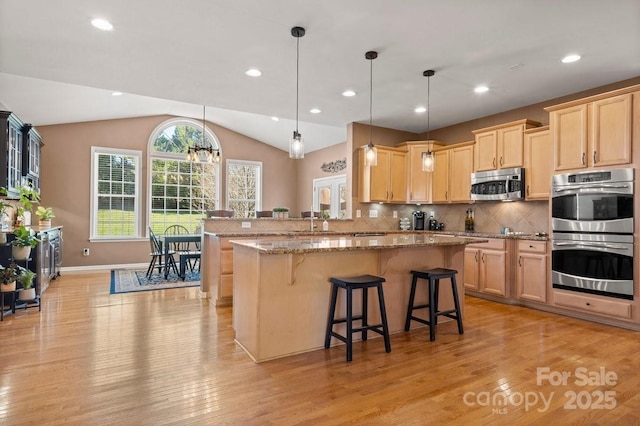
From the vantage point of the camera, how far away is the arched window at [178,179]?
787 cm

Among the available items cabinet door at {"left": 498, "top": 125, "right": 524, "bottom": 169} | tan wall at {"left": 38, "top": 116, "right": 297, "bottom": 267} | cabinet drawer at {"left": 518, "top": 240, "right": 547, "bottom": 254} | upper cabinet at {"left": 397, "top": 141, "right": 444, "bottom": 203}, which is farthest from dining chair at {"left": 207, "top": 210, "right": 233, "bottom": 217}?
cabinet drawer at {"left": 518, "top": 240, "right": 547, "bottom": 254}

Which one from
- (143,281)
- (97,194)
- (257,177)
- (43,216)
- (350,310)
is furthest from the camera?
(257,177)

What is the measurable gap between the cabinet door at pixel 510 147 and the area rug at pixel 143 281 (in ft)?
16.1

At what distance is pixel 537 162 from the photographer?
455 cm

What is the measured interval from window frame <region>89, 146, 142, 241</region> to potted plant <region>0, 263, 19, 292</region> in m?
3.53

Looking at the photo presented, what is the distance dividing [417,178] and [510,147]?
62.0 inches

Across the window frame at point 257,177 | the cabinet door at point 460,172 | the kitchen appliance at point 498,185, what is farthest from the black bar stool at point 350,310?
the window frame at point 257,177

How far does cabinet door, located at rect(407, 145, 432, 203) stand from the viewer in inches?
237

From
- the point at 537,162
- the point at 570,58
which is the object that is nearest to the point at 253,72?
the point at 570,58

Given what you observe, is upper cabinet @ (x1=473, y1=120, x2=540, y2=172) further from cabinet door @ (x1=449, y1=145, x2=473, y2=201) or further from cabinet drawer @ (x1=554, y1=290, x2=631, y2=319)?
cabinet drawer @ (x1=554, y1=290, x2=631, y2=319)

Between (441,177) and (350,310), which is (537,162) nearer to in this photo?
(441,177)

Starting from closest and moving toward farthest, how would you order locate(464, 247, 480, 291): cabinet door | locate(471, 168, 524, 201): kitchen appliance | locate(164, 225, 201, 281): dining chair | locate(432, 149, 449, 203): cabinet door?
1. locate(471, 168, 524, 201): kitchen appliance
2. locate(464, 247, 480, 291): cabinet door
3. locate(432, 149, 449, 203): cabinet door
4. locate(164, 225, 201, 281): dining chair

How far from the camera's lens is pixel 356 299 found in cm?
321

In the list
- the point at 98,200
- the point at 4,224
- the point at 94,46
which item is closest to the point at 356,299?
the point at 94,46
